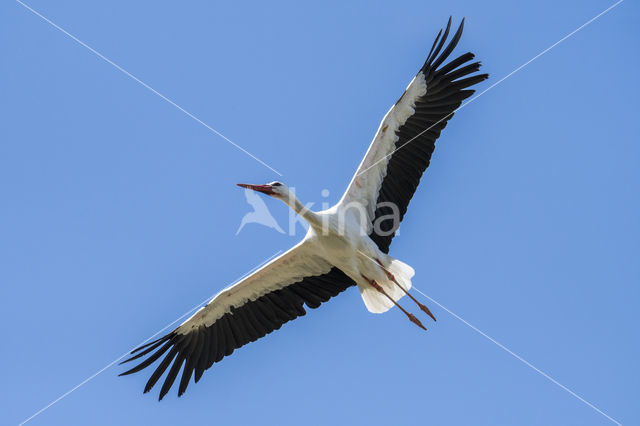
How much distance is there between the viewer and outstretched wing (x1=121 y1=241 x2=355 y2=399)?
29.5 ft

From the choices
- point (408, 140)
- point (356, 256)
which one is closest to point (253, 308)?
point (356, 256)

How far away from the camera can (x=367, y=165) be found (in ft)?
29.0

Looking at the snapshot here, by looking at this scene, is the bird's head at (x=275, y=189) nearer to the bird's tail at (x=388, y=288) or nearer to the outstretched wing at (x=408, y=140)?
the outstretched wing at (x=408, y=140)

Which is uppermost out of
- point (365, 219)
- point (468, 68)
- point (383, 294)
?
point (468, 68)

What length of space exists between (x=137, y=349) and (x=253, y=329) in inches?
49.8

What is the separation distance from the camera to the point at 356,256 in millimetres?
8688

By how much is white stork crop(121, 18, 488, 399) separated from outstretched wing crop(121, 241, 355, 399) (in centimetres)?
1

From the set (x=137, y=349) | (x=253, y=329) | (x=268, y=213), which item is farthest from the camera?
(x=268, y=213)

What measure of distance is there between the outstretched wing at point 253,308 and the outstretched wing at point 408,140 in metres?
0.71

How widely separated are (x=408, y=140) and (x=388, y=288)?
5.05ft

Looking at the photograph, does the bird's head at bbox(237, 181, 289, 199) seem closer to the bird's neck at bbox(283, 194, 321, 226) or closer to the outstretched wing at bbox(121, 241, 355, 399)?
the bird's neck at bbox(283, 194, 321, 226)

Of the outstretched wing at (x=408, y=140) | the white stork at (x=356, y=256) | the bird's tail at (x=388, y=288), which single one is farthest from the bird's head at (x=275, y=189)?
the bird's tail at (x=388, y=288)

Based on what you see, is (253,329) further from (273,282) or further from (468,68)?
(468,68)

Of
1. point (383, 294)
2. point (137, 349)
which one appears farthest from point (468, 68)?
point (137, 349)
